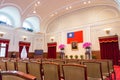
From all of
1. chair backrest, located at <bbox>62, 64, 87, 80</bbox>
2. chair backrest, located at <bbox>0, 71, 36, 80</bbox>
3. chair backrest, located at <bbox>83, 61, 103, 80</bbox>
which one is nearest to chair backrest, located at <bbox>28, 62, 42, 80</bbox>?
chair backrest, located at <bbox>62, 64, 87, 80</bbox>

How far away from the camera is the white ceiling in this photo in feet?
34.7

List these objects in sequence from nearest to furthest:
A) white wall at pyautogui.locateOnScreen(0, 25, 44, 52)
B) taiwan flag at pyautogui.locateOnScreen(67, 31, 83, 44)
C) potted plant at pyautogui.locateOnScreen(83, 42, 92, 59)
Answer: potted plant at pyautogui.locateOnScreen(83, 42, 92, 59), white wall at pyautogui.locateOnScreen(0, 25, 44, 52), taiwan flag at pyautogui.locateOnScreen(67, 31, 83, 44)

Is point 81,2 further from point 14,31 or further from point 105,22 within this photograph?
point 14,31

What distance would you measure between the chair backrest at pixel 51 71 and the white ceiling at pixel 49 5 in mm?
8829

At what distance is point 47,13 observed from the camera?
1324cm

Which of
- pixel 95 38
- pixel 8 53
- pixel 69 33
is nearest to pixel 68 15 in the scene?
pixel 69 33

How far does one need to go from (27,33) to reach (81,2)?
22.2 feet

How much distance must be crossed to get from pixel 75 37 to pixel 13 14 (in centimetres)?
662

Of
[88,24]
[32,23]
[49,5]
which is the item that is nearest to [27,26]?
[32,23]

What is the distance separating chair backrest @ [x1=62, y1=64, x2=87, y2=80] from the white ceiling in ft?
30.4

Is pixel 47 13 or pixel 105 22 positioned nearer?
pixel 105 22

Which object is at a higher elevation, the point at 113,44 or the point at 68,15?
the point at 68,15

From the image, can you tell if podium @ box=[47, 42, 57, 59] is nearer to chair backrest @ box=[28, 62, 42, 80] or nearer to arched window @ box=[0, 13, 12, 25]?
arched window @ box=[0, 13, 12, 25]

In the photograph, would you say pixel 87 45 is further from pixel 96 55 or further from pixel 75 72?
pixel 75 72
